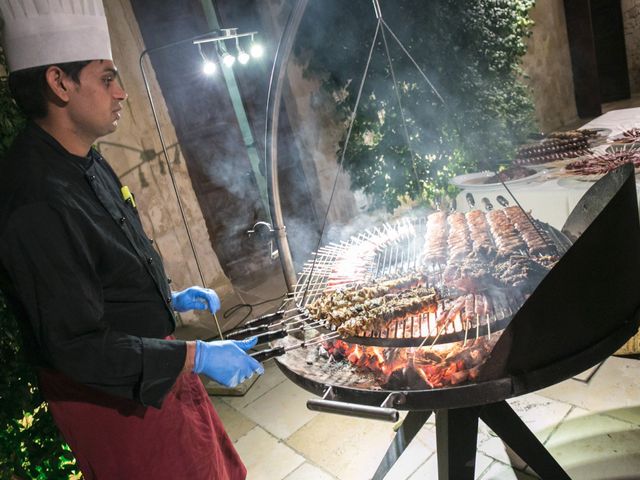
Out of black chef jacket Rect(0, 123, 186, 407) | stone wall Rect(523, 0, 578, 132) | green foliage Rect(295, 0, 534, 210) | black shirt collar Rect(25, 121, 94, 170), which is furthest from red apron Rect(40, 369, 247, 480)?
stone wall Rect(523, 0, 578, 132)

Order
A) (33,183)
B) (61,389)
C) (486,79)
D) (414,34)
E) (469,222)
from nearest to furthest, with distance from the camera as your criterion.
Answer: (33,183) → (61,389) → (469,222) → (414,34) → (486,79)

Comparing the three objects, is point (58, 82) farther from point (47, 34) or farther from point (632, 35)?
point (632, 35)

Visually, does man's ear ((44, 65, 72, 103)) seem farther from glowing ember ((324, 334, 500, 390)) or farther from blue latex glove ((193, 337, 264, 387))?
glowing ember ((324, 334, 500, 390))

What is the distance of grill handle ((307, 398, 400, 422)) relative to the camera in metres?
1.74

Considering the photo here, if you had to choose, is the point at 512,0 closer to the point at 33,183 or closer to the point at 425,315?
the point at 425,315

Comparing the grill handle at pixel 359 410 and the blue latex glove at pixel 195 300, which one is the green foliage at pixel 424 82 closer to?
the blue latex glove at pixel 195 300

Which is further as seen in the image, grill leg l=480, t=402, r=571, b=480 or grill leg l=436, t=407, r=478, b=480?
grill leg l=480, t=402, r=571, b=480

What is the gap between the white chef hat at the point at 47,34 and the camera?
2029 mm

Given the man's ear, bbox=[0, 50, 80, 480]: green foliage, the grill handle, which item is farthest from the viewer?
bbox=[0, 50, 80, 480]: green foliage

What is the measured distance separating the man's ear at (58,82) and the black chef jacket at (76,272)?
21cm

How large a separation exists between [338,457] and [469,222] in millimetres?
2218

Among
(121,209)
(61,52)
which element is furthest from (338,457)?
(61,52)

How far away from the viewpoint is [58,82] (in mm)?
1989

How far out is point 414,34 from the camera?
6.29 metres
